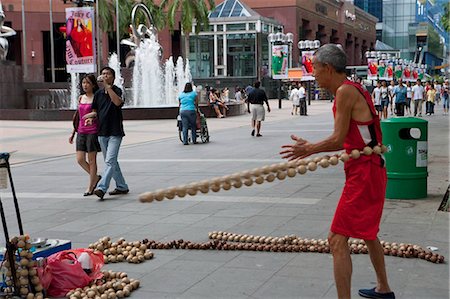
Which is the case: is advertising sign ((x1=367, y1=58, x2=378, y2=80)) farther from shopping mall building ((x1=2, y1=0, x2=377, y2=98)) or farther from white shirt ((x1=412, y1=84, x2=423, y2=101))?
white shirt ((x1=412, y1=84, x2=423, y2=101))

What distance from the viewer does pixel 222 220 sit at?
24.1 feet

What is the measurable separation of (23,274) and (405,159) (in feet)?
18.2

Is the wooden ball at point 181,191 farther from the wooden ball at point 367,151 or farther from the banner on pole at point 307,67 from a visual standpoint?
the banner on pole at point 307,67

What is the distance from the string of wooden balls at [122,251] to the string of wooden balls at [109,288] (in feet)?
1.84

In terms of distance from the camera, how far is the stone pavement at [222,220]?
4953 millimetres

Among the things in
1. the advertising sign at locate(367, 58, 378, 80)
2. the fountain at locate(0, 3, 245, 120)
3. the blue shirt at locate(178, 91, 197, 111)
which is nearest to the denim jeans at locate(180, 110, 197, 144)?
the blue shirt at locate(178, 91, 197, 111)

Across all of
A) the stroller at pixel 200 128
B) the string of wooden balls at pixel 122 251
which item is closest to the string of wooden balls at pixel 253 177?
the string of wooden balls at pixel 122 251

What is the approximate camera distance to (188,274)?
527 cm

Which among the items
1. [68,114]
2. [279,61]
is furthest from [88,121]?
[279,61]

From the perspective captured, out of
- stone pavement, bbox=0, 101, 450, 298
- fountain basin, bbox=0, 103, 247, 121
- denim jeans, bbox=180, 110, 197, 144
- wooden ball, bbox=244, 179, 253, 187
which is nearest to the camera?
wooden ball, bbox=244, 179, 253, 187

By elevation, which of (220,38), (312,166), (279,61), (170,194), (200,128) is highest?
(220,38)

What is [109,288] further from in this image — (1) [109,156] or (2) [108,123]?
(2) [108,123]

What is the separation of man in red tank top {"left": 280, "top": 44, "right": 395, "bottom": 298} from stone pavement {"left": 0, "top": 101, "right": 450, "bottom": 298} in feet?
2.21

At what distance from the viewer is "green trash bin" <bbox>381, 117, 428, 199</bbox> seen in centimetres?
845
